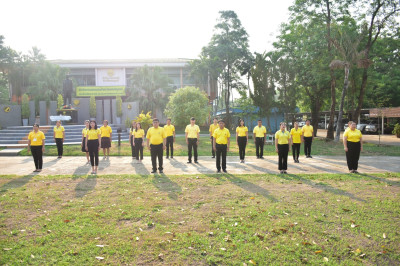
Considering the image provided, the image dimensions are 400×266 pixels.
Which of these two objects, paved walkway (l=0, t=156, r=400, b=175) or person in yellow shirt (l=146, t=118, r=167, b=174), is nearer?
person in yellow shirt (l=146, t=118, r=167, b=174)

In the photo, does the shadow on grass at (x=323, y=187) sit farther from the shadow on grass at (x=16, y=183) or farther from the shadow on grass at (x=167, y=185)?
the shadow on grass at (x=16, y=183)

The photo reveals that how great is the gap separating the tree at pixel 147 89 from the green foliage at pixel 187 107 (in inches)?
286

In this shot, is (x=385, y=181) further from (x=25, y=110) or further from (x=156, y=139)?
(x=25, y=110)

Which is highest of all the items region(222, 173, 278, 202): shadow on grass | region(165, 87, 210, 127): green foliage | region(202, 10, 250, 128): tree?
region(202, 10, 250, 128): tree

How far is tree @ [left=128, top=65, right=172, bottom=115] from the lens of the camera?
3294cm

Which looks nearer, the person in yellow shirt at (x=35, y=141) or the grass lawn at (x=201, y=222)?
the grass lawn at (x=201, y=222)

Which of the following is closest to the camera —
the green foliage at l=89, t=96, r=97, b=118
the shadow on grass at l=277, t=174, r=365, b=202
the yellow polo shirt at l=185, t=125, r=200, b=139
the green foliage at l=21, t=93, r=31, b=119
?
the shadow on grass at l=277, t=174, r=365, b=202

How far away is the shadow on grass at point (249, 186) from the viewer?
7048mm

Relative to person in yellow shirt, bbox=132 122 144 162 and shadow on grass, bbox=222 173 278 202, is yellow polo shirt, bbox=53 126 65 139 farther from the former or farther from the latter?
shadow on grass, bbox=222 173 278 202

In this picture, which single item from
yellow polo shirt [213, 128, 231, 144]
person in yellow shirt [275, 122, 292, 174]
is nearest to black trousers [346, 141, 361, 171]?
person in yellow shirt [275, 122, 292, 174]

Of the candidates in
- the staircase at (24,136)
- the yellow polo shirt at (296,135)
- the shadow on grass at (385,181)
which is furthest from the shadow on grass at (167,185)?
→ the staircase at (24,136)

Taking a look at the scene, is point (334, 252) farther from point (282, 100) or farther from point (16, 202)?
point (282, 100)

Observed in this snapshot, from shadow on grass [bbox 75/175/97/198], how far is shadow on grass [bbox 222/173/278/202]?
148 inches

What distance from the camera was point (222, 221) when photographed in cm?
525
